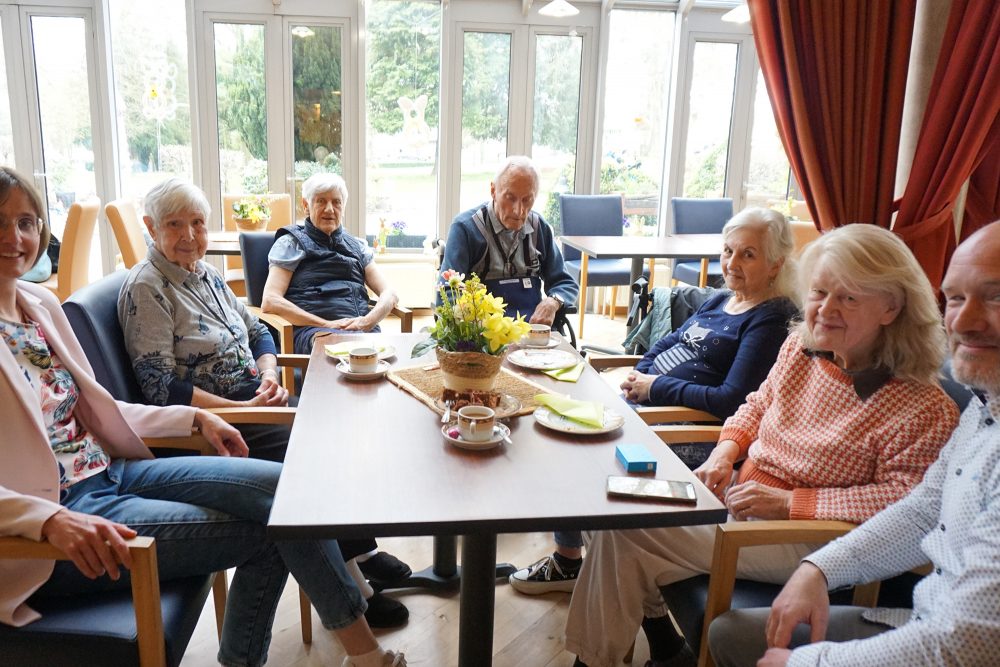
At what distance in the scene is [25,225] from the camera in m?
1.59

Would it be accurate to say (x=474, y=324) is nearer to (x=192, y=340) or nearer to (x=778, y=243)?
(x=192, y=340)

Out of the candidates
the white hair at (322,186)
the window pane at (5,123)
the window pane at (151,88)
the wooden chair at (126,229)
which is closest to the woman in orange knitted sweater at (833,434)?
the white hair at (322,186)

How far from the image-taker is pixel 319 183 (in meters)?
3.24

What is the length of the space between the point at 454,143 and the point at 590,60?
1.35 m

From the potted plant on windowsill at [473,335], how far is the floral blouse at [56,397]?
81 cm

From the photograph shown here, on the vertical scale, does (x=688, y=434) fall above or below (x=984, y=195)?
below

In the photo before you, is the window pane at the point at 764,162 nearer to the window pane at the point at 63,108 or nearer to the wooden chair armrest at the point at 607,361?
the wooden chair armrest at the point at 607,361

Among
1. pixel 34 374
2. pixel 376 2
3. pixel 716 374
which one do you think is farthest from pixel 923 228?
pixel 376 2

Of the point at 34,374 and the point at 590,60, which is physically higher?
A: the point at 590,60

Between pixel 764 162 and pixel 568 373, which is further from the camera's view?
pixel 764 162

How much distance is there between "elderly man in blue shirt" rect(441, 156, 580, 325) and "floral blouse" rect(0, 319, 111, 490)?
1.77 metres

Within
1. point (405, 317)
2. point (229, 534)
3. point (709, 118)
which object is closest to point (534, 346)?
point (405, 317)

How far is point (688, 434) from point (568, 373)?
0.37 meters

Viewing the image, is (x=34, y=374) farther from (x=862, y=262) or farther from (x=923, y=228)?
(x=923, y=228)
